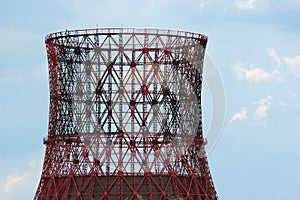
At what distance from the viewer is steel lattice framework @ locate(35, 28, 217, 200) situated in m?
90.5

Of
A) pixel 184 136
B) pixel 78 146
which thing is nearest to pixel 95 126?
pixel 78 146

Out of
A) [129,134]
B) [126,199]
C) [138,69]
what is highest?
[138,69]

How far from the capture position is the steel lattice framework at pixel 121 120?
90.5 metres

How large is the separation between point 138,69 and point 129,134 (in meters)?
6.16

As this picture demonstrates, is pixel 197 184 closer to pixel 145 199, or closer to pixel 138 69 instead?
pixel 145 199

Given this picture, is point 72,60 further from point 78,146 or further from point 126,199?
point 126,199

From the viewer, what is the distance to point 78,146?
93188 mm

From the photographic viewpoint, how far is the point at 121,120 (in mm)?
91062

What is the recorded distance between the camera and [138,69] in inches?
3612

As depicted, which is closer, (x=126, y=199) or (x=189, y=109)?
(x=126, y=199)

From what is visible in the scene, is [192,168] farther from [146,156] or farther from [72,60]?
[72,60]

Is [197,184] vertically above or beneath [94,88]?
beneath

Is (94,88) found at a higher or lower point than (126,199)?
higher

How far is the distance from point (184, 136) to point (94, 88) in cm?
988
